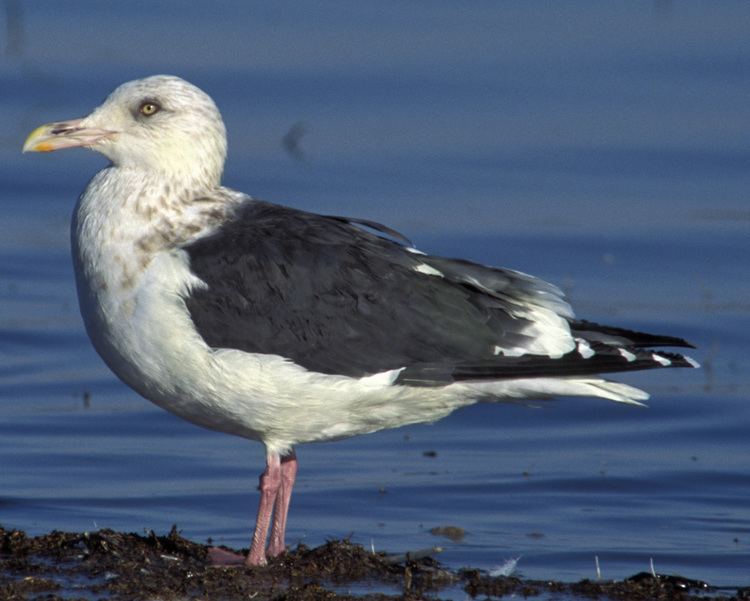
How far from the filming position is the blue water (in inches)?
376

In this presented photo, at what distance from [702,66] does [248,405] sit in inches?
394

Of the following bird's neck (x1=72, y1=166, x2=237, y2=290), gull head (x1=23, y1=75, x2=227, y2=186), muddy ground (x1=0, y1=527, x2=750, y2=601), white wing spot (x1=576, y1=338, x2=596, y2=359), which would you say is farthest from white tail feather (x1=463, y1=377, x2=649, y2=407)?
gull head (x1=23, y1=75, x2=227, y2=186)

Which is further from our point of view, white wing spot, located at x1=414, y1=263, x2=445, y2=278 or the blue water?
the blue water

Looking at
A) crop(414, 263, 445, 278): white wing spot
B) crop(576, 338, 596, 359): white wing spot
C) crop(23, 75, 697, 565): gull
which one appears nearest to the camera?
crop(23, 75, 697, 565): gull

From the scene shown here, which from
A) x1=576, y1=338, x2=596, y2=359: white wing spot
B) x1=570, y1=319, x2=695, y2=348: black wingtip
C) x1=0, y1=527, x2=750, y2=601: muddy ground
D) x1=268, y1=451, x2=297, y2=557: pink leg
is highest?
x1=570, y1=319, x2=695, y2=348: black wingtip

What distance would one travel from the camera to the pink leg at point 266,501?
7.59m

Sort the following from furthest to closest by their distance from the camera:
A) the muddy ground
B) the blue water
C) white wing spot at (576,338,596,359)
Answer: the blue water, white wing spot at (576,338,596,359), the muddy ground

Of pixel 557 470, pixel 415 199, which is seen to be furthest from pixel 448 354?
pixel 415 199

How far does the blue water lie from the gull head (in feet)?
6.49

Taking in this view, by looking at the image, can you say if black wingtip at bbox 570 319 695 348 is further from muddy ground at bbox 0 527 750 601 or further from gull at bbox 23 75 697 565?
muddy ground at bbox 0 527 750 601

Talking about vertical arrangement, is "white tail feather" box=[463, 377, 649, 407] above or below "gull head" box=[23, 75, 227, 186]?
below

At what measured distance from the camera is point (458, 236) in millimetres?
13969

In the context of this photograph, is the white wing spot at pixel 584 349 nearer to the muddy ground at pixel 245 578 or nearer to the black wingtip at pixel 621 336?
the black wingtip at pixel 621 336

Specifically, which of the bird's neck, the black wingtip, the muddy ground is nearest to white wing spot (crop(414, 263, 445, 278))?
the black wingtip
